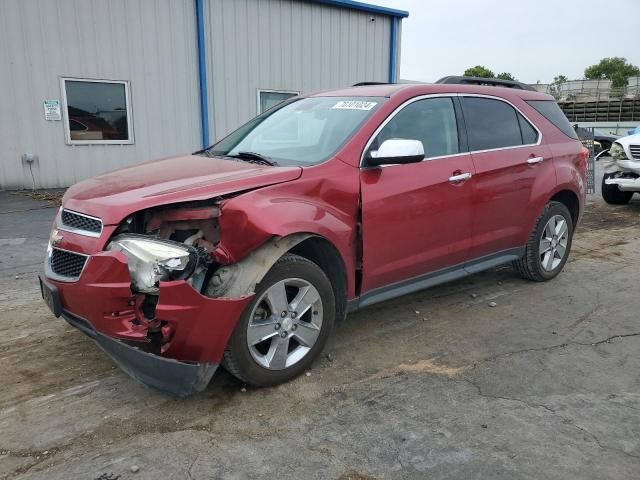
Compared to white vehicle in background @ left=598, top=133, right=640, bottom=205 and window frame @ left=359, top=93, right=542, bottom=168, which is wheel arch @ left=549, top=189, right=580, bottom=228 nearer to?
window frame @ left=359, top=93, right=542, bottom=168

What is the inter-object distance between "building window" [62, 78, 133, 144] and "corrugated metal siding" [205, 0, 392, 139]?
71.5 inches

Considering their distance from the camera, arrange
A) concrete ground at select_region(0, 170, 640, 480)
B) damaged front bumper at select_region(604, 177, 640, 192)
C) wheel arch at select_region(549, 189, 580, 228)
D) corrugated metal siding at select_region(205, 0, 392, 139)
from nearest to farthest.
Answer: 1. concrete ground at select_region(0, 170, 640, 480)
2. wheel arch at select_region(549, 189, 580, 228)
3. damaged front bumper at select_region(604, 177, 640, 192)
4. corrugated metal siding at select_region(205, 0, 392, 139)

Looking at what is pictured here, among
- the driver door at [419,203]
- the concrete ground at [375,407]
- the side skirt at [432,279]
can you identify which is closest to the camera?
the concrete ground at [375,407]

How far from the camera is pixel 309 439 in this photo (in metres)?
2.70

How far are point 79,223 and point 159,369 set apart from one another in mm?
975

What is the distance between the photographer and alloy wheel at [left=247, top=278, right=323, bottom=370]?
3025mm

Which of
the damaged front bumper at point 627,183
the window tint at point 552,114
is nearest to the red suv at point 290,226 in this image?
the window tint at point 552,114

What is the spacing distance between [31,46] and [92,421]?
29.5 ft

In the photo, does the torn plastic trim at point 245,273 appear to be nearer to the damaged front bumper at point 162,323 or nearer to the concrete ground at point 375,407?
the damaged front bumper at point 162,323

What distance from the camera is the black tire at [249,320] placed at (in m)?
2.91

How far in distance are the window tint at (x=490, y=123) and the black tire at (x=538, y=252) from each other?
0.80 metres

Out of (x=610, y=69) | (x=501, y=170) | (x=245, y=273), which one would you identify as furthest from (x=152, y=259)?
(x=610, y=69)

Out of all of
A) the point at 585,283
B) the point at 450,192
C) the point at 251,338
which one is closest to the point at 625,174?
the point at 585,283

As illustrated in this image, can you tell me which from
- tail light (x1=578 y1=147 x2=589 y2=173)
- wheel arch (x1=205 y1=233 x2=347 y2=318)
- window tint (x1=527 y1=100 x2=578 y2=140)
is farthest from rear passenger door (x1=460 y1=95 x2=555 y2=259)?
wheel arch (x1=205 y1=233 x2=347 y2=318)
